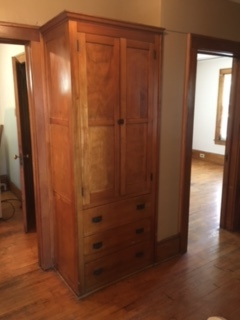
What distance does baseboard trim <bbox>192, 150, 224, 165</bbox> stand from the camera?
263 inches

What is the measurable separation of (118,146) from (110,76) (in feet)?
1.77

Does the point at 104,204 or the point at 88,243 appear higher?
the point at 104,204

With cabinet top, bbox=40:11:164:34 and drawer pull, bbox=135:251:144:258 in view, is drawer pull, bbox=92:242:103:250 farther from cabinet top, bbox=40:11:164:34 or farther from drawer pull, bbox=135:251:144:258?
cabinet top, bbox=40:11:164:34

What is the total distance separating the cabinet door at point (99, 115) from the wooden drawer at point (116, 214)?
94mm

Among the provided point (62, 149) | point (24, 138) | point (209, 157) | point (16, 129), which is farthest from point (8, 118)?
point (209, 157)

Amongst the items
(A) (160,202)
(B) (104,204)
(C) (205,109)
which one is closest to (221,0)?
(A) (160,202)

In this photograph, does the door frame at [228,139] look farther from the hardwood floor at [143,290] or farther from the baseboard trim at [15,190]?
the baseboard trim at [15,190]

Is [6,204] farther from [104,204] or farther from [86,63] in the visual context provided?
[86,63]

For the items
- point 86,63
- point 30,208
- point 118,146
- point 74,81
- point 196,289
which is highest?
point 86,63

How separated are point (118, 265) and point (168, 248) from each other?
1.96 feet

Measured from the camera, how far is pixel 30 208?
341 cm

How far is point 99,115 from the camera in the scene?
6.81 ft

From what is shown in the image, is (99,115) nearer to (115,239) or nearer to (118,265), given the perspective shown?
(115,239)

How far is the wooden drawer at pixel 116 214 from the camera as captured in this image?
2.18m
